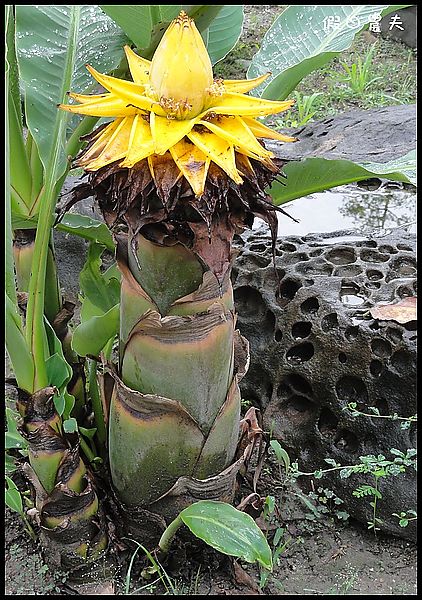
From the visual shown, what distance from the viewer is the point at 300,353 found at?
145 cm

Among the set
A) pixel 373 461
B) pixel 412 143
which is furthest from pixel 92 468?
pixel 412 143

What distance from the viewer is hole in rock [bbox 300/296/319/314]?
1.44 metres

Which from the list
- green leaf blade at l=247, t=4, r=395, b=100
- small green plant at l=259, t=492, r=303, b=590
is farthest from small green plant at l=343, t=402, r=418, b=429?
green leaf blade at l=247, t=4, r=395, b=100

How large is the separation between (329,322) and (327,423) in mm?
209

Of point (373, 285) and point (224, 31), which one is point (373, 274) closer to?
point (373, 285)

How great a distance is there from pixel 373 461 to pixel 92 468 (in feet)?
1.61

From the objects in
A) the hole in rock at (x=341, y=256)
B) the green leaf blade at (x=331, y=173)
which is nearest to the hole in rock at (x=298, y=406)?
the hole in rock at (x=341, y=256)

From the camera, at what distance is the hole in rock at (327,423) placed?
141cm

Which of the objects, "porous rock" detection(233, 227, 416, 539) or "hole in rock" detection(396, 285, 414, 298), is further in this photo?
"hole in rock" detection(396, 285, 414, 298)

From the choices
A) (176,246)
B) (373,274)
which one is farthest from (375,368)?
(176,246)

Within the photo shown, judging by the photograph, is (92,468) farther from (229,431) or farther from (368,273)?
(368,273)

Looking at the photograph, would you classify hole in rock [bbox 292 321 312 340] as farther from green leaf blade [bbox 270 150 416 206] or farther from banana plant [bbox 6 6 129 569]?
banana plant [bbox 6 6 129 569]

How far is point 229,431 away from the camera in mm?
1052

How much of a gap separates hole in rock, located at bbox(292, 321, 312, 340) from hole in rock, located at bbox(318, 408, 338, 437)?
0.52 ft
